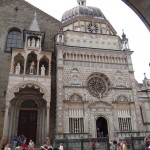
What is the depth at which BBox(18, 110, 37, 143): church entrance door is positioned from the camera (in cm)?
1802

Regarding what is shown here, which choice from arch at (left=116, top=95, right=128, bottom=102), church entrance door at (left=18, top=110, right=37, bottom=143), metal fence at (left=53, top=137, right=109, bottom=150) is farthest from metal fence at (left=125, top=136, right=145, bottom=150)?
church entrance door at (left=18, top=110, right=37, bottom=143)

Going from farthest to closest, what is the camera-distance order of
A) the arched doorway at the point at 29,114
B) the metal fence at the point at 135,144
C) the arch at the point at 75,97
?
the arch at the point at 75,97 → the arched doorway at the point at 29,114 → the metal fence at the point at 135,144

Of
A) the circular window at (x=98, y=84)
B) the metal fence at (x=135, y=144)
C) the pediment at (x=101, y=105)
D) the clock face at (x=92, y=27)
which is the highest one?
the clock face at (x=92, y=27)

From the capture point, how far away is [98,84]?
20.5m

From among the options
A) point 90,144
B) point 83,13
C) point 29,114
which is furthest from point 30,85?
point 83,13

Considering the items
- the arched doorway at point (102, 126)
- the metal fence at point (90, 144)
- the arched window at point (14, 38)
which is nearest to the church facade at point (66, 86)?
the arched doorway at point (102, 126)

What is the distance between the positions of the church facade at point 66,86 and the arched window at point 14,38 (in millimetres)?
120

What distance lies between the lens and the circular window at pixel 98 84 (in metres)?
19.9

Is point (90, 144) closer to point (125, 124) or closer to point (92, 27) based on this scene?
point (125, 124)

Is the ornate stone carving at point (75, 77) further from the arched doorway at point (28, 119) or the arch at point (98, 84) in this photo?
the arched doorway at point (28, 119)

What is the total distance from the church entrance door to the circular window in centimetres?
669

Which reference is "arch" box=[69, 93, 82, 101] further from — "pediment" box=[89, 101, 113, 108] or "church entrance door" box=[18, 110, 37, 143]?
"church entrance door" box=[18, 110, 37, 143]

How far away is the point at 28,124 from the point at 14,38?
11155 millimetres

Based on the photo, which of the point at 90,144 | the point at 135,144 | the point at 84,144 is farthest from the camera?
the point at 135,144
